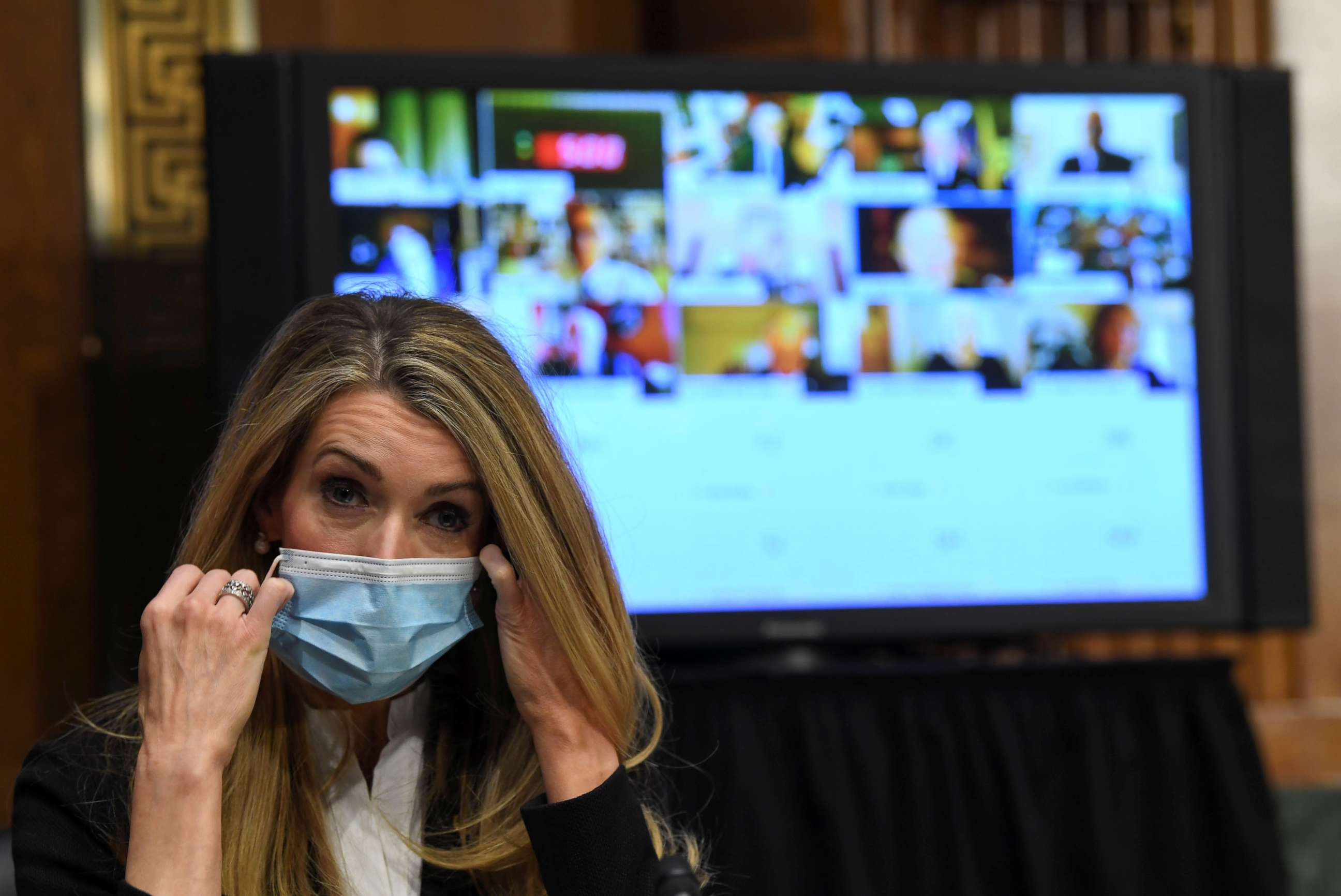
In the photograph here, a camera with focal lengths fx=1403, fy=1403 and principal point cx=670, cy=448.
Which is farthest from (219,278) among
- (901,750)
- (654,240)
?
(901,750)

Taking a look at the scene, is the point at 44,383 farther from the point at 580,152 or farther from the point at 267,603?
the point at 267,603

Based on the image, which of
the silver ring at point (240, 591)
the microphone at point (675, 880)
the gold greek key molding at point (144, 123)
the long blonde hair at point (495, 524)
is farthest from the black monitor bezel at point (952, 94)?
the microphone at point (675, 880)

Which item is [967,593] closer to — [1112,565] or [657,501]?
[1112,565]

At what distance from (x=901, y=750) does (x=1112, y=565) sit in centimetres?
54

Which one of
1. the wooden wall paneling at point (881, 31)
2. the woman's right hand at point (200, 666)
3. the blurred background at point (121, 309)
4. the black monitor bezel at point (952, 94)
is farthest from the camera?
the wooden wall paneling at point (881, 31)

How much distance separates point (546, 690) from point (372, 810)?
0.23 metres

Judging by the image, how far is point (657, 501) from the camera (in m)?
2.51

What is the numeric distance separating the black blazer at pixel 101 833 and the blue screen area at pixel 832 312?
3.37 feet

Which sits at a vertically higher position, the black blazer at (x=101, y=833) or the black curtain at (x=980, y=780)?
the black blazer at (x=101, y=833)

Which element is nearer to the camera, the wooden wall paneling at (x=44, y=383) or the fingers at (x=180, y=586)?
the fingers at (x=180, y=586)

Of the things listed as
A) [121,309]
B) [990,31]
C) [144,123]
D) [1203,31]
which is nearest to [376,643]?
[121,309]

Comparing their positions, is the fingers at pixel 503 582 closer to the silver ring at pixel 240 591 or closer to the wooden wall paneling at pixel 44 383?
the silver ring at pixel 240 591

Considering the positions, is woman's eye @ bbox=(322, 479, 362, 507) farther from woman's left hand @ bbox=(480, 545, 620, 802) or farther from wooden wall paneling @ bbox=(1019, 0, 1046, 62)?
wooden wall paneling @ bbox=(1019, 0, 1046, 62)

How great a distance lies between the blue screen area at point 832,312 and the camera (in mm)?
2498
